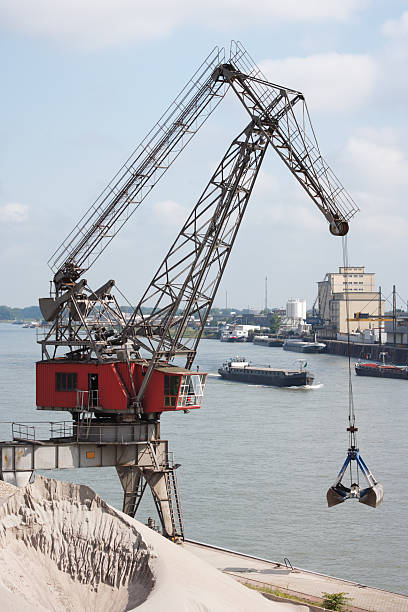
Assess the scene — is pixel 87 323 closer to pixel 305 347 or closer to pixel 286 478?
pixel 286 478

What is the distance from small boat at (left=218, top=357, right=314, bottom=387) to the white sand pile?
7788 cm

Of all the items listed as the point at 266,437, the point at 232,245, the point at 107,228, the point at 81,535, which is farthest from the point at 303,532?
the point at 266,437

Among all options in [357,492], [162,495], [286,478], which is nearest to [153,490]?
[162,495]

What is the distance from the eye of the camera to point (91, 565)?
59.0ft

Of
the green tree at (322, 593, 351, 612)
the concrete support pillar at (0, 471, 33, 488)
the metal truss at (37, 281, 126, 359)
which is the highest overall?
the metal truss at (37, 281, 126, 359)

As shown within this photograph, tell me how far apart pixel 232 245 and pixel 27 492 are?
555 inches

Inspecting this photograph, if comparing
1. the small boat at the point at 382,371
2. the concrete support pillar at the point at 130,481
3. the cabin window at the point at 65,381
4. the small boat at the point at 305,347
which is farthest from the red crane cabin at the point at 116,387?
the small boat at the point at 305,347

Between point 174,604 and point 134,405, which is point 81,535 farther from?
point 134,405

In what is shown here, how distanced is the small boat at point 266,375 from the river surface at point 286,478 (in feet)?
48.8

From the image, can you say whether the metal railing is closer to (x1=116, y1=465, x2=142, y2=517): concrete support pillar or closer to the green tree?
(x1=116, y1=465, x2=142, y2=517): concrete support pillar

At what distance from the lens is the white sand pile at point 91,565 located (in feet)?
53.4

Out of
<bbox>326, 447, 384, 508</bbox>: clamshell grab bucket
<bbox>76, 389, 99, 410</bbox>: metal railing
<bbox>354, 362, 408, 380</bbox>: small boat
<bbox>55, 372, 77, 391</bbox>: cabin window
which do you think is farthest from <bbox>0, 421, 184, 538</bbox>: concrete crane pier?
<bbox>354, 362, 408, 380</bbox>: small boat

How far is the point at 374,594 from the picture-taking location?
2330 cm

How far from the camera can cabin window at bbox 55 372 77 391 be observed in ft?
93.4
